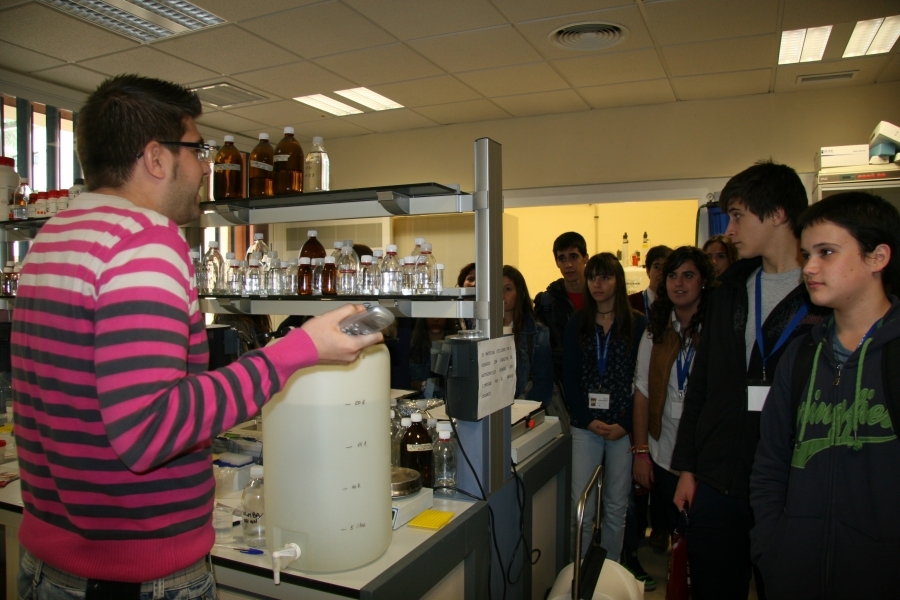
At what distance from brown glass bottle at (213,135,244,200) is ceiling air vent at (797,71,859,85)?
382cm

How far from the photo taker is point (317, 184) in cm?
177

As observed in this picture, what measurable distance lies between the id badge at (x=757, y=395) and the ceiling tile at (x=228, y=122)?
4.46m

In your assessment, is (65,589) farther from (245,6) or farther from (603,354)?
(245,6)

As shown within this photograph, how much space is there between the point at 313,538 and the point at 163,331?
1.81 ft

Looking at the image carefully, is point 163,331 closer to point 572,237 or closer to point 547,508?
point 547,508

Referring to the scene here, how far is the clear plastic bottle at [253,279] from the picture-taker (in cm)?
195

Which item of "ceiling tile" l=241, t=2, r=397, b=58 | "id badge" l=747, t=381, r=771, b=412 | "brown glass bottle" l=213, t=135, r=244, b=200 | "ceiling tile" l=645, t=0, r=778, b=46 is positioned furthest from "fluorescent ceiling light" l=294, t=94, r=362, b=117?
"id badge" l=747, t=381, r=771, b=412

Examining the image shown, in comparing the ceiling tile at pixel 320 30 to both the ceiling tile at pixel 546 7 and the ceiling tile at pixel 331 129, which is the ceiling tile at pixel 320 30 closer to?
the ceiling tile at pixel 546 7

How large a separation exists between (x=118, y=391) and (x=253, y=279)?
1.24 meters

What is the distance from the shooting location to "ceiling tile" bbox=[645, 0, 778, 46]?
3039 millimetres

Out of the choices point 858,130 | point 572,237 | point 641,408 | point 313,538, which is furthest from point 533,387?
point 858,130

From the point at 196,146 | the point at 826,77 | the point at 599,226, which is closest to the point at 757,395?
the point at 196,146

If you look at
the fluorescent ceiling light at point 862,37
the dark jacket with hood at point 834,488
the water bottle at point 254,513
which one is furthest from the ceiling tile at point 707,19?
the water bottle at point 254,513

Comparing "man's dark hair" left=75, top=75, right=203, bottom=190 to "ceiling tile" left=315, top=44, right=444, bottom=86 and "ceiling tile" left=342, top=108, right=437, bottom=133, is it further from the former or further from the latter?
"ceiling tile" left=342, top=108, right=437, bottom=133
